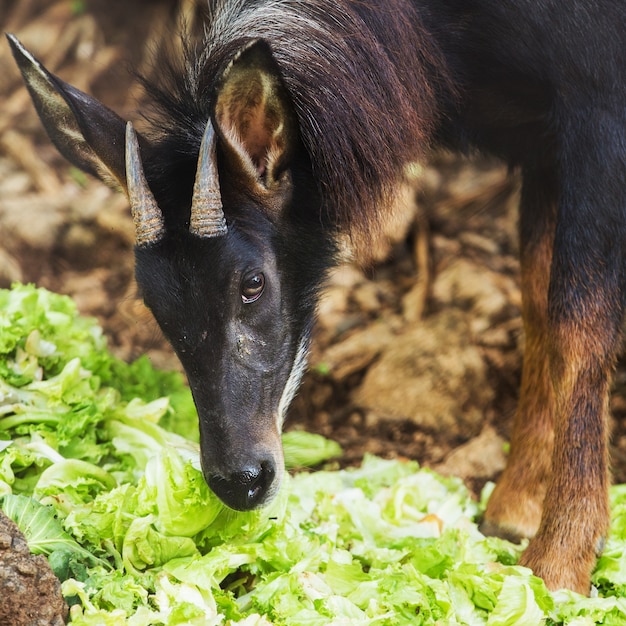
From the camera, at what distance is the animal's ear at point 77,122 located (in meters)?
3.95

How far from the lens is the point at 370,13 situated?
163 inches

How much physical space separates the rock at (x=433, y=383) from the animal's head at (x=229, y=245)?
2322 mm

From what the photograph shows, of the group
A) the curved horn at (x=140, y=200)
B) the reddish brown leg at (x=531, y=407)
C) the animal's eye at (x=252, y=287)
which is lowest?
the reddish brown leg at (x=531, y=407)

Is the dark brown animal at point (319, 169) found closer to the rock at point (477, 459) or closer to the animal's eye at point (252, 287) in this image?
the animal's eye at point (252, 287)

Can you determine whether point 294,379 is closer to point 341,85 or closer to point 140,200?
point 140,200

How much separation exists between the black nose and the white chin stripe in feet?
0.94

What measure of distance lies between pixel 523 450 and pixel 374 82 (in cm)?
222

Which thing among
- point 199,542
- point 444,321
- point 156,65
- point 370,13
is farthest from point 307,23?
point 444,321

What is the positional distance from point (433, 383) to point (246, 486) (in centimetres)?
302

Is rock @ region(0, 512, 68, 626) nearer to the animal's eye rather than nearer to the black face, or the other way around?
the black face

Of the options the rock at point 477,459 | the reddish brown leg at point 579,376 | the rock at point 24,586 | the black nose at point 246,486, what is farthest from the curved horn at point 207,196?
the rock at point 477,459

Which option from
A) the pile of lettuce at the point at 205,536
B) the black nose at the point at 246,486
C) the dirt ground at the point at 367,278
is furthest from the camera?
the dirt ground at the point at 367,278

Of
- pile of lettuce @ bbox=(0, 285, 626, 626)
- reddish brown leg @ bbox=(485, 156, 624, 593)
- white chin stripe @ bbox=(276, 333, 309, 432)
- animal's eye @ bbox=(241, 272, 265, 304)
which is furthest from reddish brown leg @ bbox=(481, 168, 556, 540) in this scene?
animal's eye @ bbox=(241, 272, 265, 304)

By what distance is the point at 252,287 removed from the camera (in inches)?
153
